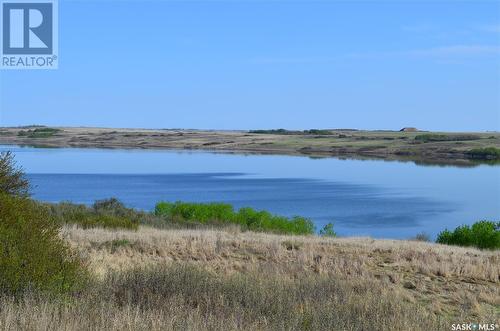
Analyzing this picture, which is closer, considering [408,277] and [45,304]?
[45,304]

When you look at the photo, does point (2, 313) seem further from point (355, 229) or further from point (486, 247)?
point (355, 229)

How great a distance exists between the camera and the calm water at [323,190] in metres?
43.9

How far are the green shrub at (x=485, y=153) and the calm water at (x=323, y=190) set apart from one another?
17.5 m

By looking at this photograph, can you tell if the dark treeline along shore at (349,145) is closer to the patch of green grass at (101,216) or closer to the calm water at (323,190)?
the calm water at (323,190)

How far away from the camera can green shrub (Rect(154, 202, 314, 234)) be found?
32.9 metres

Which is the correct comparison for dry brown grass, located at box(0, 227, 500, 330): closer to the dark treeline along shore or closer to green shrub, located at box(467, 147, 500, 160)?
the dark treeline along shore

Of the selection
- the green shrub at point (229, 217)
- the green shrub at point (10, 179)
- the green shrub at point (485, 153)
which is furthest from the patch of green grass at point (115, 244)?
the green shrub at point (485, 153)

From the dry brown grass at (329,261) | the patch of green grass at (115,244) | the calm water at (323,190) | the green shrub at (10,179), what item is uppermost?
the green shrub at (10,179)

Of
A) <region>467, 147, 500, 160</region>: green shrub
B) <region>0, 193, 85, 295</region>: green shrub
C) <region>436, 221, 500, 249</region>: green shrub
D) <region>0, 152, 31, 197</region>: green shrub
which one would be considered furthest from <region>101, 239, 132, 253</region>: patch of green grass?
<region>467, 147, 500, 160</region>: green shrub

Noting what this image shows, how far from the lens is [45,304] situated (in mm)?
7219

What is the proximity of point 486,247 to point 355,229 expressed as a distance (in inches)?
409

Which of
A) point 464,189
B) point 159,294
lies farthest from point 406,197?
point 159,294

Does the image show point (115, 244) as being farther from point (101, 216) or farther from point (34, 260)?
point (101, 216)

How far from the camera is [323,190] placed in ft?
196
